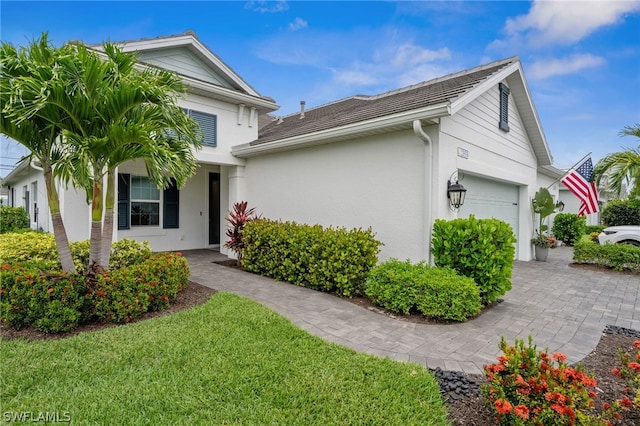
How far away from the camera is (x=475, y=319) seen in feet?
16.2

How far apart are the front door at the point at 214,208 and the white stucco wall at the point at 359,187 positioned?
3475 mm

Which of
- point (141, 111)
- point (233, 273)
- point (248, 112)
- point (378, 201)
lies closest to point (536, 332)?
point (378, 201)

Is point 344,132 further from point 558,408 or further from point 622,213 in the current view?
point 622,213

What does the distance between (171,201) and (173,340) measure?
834 cm

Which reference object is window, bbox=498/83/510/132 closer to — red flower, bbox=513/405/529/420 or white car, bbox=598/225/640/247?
white car, bbox=598/225/640/247

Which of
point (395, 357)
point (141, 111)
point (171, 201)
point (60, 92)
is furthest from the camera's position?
point (171, 201)

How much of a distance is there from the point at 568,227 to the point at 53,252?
18851 mm

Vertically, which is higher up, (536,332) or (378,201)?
(378,201)

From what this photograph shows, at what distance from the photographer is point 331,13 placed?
28.1ft

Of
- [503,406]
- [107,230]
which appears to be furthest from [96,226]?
[503,406]

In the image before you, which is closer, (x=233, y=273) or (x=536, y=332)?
(x=536, y=332)

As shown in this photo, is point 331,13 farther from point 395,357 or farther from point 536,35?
point 395,357

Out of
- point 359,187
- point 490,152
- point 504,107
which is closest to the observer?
point 359,187

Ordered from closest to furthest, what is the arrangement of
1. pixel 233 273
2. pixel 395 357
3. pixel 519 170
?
pixel 395 357
pixel 233 273
pixel 519 170
